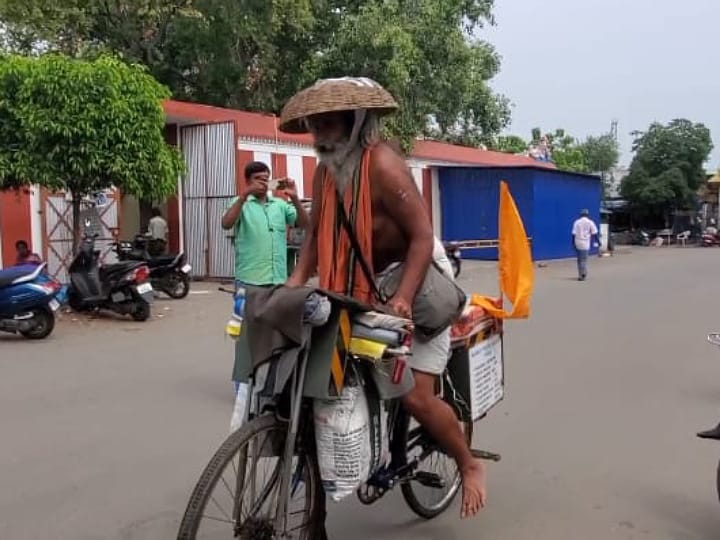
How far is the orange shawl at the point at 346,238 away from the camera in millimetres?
3195

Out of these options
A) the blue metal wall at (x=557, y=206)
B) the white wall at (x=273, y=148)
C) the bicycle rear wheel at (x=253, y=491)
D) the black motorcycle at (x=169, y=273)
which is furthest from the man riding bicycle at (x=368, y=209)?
the blue metal wall at (x=557, y=206)

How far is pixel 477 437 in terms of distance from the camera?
5.40 meters

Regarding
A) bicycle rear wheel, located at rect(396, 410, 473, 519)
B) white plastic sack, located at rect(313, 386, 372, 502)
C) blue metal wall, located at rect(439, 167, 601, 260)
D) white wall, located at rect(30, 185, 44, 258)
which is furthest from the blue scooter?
blue metal wall, located at rect(439, 167, 601, 260)

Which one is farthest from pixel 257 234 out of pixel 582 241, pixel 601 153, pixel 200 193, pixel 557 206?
pixel 601 153

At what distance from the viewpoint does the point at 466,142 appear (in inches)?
1244

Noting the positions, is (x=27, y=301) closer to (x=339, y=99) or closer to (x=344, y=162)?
(x=344, y=162)

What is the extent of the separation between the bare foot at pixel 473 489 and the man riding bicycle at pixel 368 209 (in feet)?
0.82

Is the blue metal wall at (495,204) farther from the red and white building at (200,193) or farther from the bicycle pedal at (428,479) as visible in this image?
the bicycle pedal at (428,479)

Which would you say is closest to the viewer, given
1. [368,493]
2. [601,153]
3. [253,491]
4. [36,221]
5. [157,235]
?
[253,491]

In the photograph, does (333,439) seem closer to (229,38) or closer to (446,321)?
(446,321)

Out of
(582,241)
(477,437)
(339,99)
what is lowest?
(477,437)

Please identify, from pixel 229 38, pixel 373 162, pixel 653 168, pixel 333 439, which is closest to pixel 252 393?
pixel 333 439

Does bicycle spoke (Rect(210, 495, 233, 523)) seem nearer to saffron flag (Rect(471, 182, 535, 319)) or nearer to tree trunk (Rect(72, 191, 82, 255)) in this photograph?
saffron flag (Rect(471, 182, 535, 319))

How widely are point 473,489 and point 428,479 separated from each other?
1.11 ft
